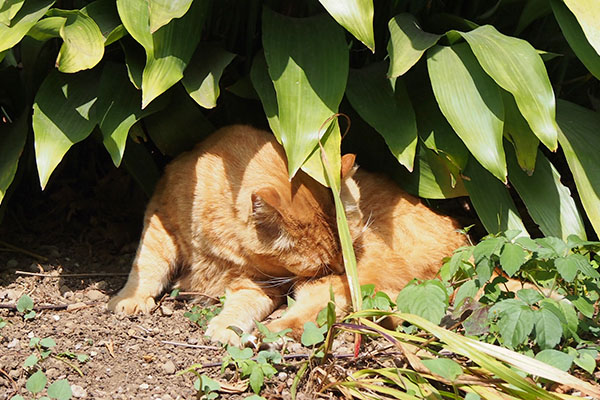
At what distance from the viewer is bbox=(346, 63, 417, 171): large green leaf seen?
2.72 metres

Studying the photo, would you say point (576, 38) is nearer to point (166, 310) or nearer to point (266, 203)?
point (266, 203)

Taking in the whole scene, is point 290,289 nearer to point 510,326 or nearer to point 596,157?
point 510,326

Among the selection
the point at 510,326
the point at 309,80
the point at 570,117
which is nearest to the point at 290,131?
the point at 309,80

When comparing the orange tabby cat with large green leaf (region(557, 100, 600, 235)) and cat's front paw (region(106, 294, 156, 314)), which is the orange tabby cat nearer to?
cat's front paw (region(106, 294, 156, 314))

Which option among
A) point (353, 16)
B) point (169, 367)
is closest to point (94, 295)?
point (169, 367)

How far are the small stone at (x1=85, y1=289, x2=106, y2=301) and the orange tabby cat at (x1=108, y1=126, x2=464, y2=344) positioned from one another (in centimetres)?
12

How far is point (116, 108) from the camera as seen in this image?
279 centimetres

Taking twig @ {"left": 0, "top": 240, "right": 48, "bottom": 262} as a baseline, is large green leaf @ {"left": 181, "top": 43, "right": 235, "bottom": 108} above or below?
above

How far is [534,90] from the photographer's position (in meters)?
2.50

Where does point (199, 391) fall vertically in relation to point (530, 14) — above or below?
below

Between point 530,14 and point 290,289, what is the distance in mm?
1579

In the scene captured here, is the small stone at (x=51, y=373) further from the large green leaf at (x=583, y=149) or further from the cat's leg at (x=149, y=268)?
the large green leaf at (x=583, y=149)

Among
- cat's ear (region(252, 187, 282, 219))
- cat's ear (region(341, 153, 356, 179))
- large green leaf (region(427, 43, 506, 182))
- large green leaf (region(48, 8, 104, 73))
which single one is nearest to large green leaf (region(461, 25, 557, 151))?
large green leaf (region(427, 43, 506, 182))

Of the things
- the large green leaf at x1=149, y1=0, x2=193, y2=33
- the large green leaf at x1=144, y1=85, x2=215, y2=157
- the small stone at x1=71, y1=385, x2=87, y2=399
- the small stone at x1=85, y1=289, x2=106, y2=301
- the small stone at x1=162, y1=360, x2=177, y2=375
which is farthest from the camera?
the large green leaf at x1=144, y1=85, x2=215, y2=157
